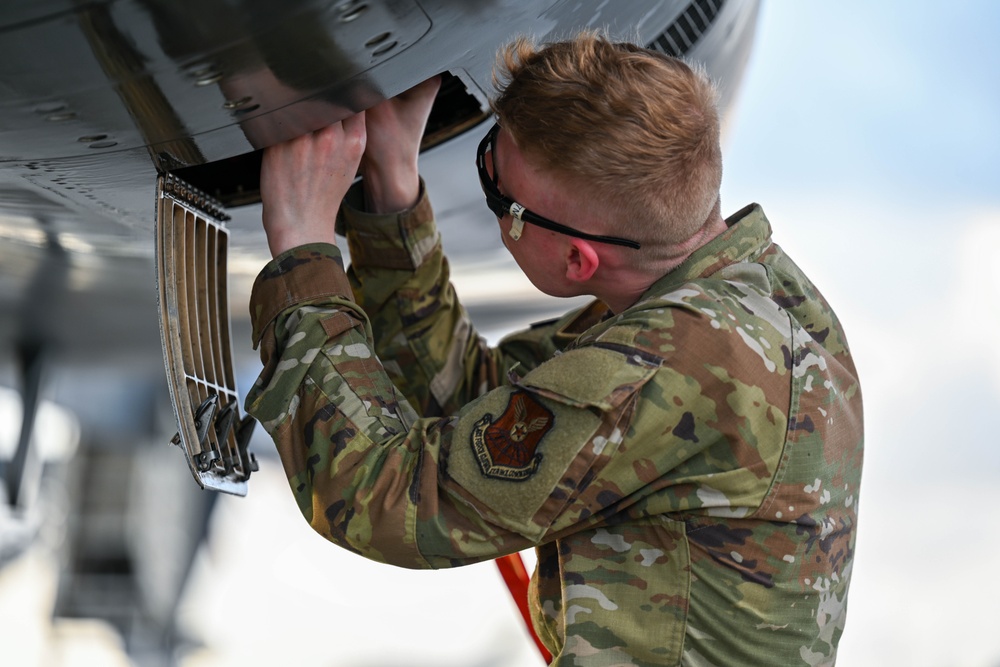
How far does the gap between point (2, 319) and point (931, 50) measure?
2035mm

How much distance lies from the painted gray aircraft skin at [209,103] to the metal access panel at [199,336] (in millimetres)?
51

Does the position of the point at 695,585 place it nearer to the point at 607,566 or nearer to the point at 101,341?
the point at 607,566

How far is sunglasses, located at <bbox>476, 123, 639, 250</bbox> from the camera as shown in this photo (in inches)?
36.9

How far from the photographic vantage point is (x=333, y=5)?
2.59ft

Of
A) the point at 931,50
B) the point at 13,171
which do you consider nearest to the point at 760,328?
the point at 13,171

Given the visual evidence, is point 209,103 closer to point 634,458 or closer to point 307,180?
point 307,180

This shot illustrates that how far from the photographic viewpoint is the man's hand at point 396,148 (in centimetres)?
114

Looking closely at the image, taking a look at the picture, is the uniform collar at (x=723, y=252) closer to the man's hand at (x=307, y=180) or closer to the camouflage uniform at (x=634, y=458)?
the camouflage uniform at (x=634, y=458)

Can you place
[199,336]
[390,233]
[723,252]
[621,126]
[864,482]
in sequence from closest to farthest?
1. [621,126]
2. [723,252]
3. [199,336]
4. [390,233]
5. [864,482]

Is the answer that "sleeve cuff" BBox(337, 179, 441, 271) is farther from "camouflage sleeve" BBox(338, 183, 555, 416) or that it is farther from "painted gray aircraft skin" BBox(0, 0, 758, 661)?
"painted gray aircraft skin" BBox(0, 0, 758, 661)

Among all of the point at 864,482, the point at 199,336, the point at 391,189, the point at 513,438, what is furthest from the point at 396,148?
the point at 864,482

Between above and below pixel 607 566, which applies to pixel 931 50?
above

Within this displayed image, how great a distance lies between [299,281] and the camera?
3.34ft

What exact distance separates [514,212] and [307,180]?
8.9 inches
